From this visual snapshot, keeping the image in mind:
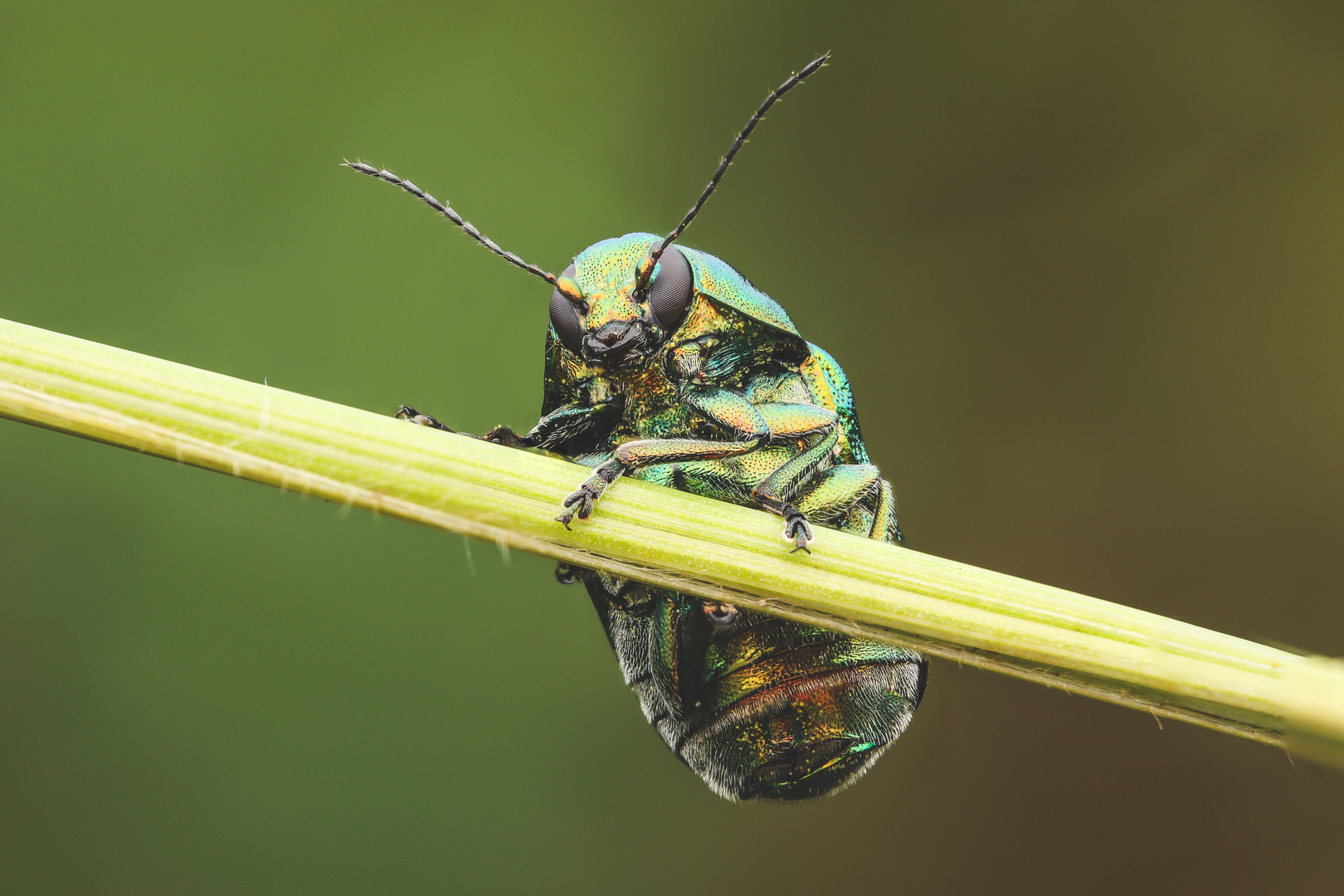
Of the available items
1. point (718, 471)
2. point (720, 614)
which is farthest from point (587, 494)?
point (720, 614)

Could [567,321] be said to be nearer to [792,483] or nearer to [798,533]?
[792,483]

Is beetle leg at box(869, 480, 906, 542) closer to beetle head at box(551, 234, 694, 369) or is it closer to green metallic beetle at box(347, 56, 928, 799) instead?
green metallic beetle at box(347, 56, 928, 799)

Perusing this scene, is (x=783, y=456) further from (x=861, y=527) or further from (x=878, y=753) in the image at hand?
(x=878, y=753)

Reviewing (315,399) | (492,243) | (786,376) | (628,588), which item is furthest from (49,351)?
(786,376)

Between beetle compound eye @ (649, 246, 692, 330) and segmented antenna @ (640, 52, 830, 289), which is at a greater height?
segmented antenna @ (640, 52, 830, 289)

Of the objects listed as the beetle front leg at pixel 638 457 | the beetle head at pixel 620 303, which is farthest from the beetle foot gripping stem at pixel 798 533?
the beetle head at pixel 620 303

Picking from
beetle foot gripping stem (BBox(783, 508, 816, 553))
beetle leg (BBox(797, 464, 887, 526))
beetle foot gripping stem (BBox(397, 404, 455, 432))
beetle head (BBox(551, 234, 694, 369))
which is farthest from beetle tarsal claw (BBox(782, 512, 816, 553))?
beetle foot gripping stem (BBox(397, 404, 455, 432))

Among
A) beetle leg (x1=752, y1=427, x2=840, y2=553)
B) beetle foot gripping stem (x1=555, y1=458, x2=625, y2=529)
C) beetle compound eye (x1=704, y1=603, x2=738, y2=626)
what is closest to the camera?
beetle foot gripping stem (x1=555, y1=458, x2=625, y2=529)

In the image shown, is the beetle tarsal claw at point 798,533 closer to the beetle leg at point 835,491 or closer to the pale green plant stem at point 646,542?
the pale green plant stem at point 646,542
